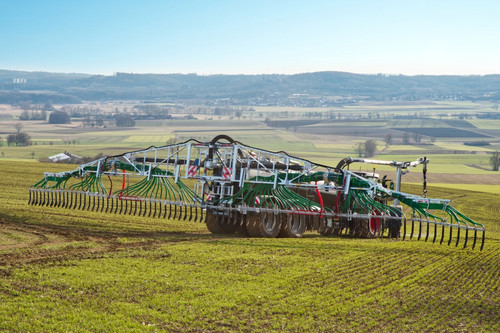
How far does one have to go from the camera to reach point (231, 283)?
1399cm

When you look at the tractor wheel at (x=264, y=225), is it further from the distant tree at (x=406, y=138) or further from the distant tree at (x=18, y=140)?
the distant tree at (x=406, y=138)

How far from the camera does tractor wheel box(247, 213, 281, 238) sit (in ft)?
72.4

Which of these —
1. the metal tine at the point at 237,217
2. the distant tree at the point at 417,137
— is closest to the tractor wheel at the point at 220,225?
the metal tine at the point at 237,217

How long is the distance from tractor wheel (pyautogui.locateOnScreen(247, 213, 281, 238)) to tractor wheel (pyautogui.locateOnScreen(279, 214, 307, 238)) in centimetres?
21

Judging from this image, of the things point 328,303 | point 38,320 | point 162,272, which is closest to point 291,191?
point 162,272

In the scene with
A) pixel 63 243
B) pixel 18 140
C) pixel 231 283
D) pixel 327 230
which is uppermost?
pixel 231 283

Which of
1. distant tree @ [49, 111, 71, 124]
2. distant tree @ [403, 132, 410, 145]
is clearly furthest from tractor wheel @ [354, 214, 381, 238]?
distant tree @ [49, 111, 71, 124]

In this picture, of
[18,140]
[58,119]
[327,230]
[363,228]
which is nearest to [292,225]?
[327,230]

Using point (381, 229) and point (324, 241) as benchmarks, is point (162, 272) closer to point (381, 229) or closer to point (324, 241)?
point (324, 241)

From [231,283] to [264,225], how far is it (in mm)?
8350

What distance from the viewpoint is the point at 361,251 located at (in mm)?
19328

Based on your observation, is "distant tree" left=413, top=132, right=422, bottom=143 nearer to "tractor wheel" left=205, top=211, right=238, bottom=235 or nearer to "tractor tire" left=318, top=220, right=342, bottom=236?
"tractor tire" left=318, top=220, right=342, bottom=236

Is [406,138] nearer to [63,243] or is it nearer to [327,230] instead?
[327,230]

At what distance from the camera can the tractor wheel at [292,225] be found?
22.4 m
